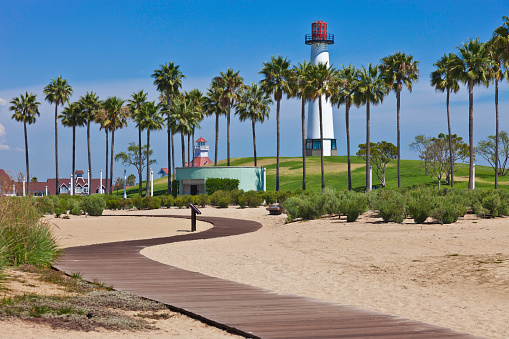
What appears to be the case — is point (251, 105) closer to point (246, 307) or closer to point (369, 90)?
point (369, 90)

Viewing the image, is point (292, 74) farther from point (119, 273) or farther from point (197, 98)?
point (119, 273)

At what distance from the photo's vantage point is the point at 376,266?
14547 millimetres

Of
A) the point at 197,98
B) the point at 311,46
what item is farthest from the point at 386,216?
the point at 311,46

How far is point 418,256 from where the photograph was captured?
1602 cm

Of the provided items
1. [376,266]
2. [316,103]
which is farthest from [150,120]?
[376,266]

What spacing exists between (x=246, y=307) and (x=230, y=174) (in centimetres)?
5402

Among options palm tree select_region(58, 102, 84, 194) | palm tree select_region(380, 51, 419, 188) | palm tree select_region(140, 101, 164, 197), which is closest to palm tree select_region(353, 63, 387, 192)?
palm tree select_region(380, 51, 419, 188)

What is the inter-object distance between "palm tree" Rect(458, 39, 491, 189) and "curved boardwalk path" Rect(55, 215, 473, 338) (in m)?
41.5

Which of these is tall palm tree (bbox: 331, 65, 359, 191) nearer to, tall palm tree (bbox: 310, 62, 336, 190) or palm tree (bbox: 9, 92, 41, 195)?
tall palm tree (bbox: 310, 62, 336, 190)

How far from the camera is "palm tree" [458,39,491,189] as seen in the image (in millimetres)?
48438

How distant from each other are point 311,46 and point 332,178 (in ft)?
78.6

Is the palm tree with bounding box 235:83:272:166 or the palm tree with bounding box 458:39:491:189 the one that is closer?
the palm tree with bounding box 458:39:491:189

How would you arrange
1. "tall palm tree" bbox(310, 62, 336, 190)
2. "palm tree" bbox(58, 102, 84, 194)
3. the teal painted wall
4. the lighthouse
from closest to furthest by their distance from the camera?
"tall palm tree" bbox(310, 62, 336, 190)
the teal painted wall
"palm tree" bbox(58, 102, 84, 194)
the lighthouse

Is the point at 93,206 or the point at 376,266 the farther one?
the point at 93,206
